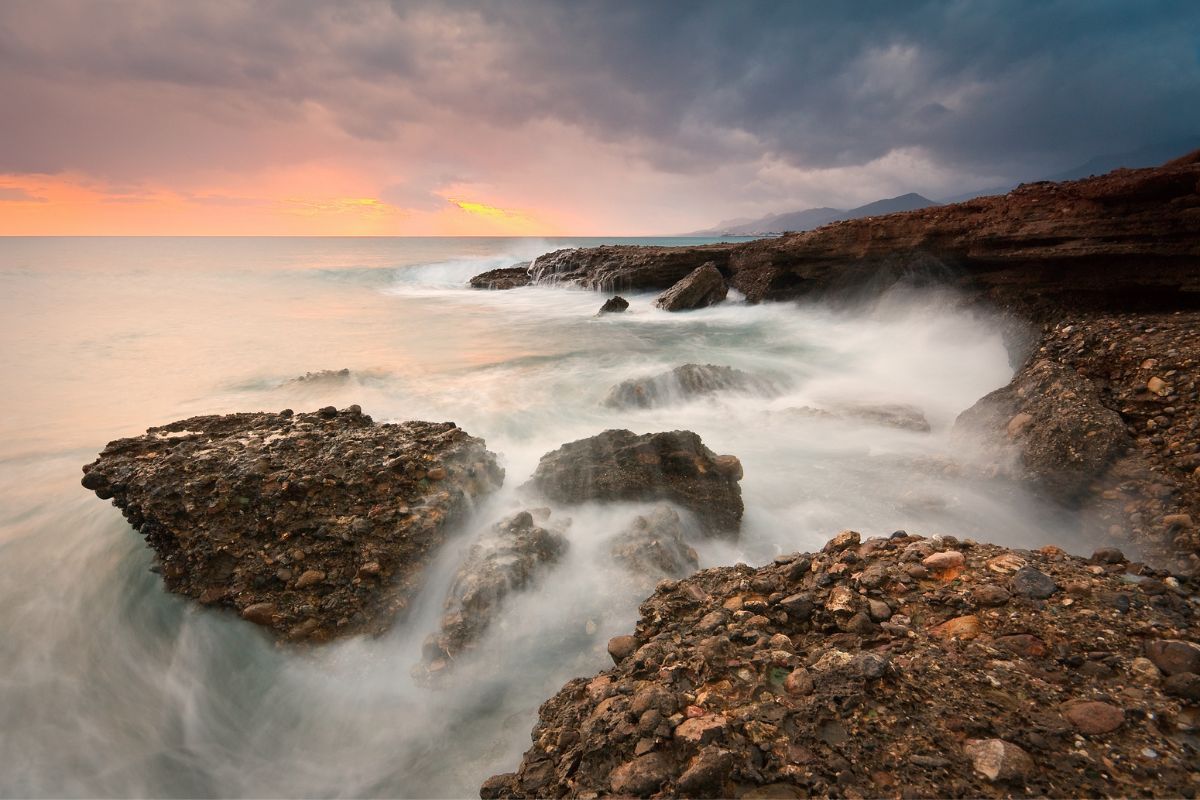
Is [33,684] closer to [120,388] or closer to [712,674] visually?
[712,674]

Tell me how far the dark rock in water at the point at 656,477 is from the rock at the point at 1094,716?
3327mm

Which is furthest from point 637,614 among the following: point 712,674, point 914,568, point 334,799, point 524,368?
point 524,368

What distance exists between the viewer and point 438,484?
4.95 m

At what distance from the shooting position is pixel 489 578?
426cm

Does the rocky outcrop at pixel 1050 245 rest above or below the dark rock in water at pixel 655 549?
above

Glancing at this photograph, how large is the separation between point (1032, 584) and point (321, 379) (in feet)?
39.1

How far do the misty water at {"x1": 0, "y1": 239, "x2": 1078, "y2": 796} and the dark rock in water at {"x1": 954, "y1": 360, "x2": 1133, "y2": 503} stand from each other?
Answer: 1.35 feet

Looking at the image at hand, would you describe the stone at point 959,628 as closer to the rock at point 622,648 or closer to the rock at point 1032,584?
the rock at point 1032,584

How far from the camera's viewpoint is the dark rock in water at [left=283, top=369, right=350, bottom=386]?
1095cm

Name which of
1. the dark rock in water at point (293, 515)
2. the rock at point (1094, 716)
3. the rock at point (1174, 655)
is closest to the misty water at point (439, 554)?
the dark rock in water at point (293, 515)

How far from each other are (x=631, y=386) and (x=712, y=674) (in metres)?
7.49

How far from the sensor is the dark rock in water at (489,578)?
3.93m

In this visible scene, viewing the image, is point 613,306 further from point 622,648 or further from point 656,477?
point 622,648

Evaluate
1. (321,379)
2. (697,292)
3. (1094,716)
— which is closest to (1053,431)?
(1094,716)
